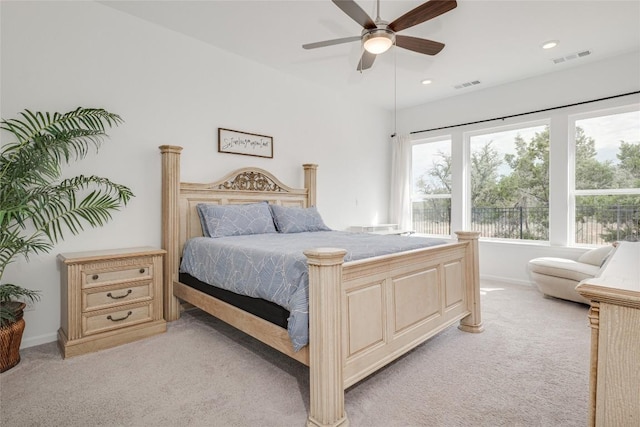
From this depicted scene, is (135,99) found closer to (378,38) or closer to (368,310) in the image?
(378,38)

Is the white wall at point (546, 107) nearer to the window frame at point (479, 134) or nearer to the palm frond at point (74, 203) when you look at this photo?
the window frame at point (479, 134)

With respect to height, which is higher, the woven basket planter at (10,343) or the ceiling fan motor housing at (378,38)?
the ceiling fan motor housing at (378,38)

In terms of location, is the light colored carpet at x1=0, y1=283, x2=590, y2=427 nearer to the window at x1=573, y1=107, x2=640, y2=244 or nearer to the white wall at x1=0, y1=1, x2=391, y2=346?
the white wall at x1=0, y1=1, x2=391, y2=346

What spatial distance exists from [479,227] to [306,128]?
299 cm

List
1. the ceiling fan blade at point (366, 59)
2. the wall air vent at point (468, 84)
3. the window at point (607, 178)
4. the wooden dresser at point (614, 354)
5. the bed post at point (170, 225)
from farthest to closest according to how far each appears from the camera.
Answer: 1. the wall air vent at point (468, 84)
2. the window at point (607, 178)
3. the bed post at point (170, 225)
4. the ceiling fan blade at point (366, 59)
5. the wooden dresser at point (614, 354)

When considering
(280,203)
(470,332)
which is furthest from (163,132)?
(470,332)

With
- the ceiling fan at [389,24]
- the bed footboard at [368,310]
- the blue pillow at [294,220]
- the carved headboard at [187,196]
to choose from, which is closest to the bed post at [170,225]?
the carved headboard at [187,196]

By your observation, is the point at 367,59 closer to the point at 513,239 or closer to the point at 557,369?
the point at 557,369

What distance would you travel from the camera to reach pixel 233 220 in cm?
Result: 314

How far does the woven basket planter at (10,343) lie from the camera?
208cm

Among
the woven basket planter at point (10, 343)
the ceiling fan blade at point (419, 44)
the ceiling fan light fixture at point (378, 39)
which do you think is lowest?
the woven basket planter at point (10, 343)

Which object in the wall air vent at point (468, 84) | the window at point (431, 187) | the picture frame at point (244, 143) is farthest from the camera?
the window at point (431, 187)

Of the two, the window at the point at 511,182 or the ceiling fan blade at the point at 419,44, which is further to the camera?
the window at the point at 511,182

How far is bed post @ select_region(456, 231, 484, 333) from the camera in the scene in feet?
9.04
